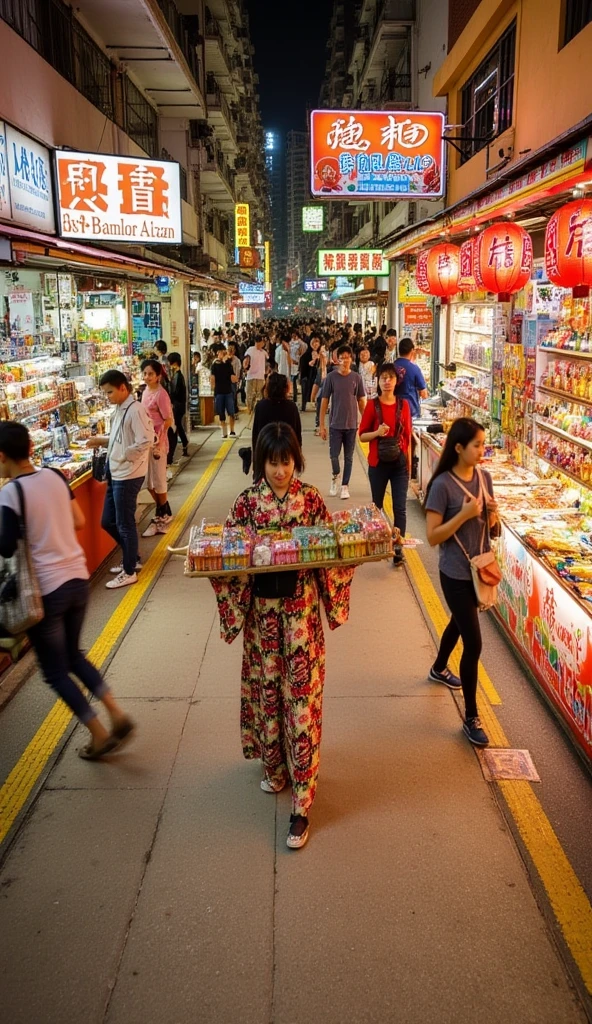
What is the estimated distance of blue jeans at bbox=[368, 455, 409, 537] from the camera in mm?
7395

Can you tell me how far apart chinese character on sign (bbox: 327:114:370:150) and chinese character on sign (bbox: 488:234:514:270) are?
5.36 meters

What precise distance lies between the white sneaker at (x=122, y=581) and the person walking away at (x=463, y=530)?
3578mm

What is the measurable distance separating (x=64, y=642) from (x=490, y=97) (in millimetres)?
11058

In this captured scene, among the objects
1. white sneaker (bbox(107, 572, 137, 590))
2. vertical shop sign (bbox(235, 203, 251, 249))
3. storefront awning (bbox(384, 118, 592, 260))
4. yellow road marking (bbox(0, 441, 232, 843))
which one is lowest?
yellow road marking (bbox(0, 441, 232, 843))

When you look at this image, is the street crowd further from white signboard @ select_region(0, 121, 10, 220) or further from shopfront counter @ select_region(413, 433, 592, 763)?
white signboard @ select_region(0, 121, 10, 220)

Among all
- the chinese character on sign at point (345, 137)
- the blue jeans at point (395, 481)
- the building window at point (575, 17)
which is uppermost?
the building window at point (575, 17)

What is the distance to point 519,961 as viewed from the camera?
2.87m

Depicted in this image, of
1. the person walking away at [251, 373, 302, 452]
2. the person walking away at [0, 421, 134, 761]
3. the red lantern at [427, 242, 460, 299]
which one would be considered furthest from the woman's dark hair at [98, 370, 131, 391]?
the red lantern at [427, 242, 460, 299]

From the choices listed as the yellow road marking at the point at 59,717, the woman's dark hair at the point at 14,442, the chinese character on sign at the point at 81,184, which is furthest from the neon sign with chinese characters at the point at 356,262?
the woman's dark hair at the point at 14,442

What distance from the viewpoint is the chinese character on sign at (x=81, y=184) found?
902 centimetres

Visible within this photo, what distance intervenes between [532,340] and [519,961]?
6328mm

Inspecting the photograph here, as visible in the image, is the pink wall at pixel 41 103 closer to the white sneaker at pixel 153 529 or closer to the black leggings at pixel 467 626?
the white sneaker at pixel 153 529

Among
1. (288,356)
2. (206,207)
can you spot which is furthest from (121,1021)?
(206,207)

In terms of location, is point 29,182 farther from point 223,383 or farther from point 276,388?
point 223,383
